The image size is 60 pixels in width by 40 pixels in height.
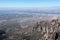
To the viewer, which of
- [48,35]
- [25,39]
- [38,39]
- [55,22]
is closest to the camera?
[48,35]

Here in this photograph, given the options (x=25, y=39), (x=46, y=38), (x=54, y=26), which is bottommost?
(x=25, y=39)

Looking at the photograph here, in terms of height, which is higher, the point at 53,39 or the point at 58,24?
the point at 58,24

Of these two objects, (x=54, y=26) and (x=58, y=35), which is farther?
(x=54, y=26)

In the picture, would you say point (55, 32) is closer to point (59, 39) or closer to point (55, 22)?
point (59, 39)

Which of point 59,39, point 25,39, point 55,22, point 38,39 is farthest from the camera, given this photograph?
point 25,39

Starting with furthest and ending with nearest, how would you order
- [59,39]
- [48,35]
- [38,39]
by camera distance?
[38,39] → [48,35] → [59,39]

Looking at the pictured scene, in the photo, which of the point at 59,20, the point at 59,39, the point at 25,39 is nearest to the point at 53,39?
the point at 59,39

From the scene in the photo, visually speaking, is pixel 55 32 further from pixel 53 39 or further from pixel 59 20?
pixel 59 20

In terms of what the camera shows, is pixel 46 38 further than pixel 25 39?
No

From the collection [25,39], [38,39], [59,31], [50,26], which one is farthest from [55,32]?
[25,39]
